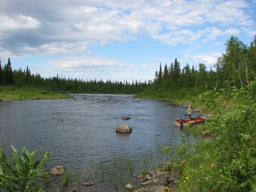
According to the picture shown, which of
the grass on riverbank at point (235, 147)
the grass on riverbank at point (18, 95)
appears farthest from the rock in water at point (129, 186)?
the grass on riverbank at point (18, 95)

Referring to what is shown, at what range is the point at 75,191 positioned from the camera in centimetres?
1082

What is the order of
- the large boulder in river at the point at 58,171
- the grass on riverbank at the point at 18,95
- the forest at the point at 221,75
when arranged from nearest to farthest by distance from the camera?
the large boulder in river at the point at 58,171, the forest at the point at 221,75, the grass on riverbank at the point at 18,95

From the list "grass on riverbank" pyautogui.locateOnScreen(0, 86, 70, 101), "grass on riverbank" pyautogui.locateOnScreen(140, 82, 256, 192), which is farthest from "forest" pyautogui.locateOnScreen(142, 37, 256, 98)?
"grass on riverbank" pyautogui.locateOnScreen(0, 86, 70, 101)

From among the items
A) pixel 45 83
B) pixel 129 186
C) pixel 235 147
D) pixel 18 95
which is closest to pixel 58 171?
pixel 129 186

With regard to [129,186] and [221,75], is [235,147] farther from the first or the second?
A: [221,75]

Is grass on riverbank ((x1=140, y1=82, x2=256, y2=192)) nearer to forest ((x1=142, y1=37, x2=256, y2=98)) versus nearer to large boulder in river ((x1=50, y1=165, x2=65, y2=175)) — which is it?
forest ((x1=142, y1=37, x2=256, y2=98))

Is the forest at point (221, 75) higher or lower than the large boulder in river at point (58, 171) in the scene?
higher

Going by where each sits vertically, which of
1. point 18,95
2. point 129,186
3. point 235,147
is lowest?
point 129,186

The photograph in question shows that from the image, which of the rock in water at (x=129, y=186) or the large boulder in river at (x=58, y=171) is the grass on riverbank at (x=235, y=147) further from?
the large boulder in river at (x=58, y=171)

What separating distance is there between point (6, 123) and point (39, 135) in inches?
345

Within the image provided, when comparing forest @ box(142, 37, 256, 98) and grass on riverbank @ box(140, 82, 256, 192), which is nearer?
grass on riverbank @ box(140, 82, 256, 192)

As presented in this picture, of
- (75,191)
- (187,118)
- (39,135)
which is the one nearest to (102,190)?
(75,191)

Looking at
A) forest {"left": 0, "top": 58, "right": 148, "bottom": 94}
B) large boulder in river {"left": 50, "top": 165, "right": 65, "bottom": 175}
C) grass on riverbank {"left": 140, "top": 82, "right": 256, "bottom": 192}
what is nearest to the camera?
grass on riverbank {"left": 140, "top": 82, "right": 256, "bottom": 192}

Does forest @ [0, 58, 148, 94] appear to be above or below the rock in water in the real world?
above
